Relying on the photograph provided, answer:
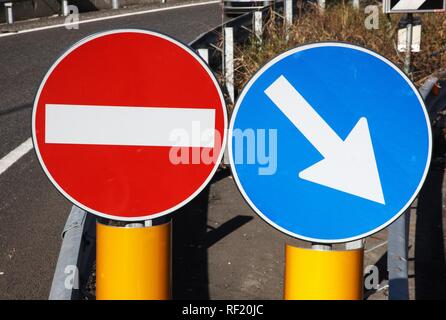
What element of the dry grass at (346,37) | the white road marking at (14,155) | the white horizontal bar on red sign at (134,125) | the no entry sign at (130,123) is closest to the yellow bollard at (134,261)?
the no entry sign at (130,123)

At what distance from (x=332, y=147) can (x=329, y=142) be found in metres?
0.02

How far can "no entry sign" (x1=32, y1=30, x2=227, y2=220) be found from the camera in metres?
2.70

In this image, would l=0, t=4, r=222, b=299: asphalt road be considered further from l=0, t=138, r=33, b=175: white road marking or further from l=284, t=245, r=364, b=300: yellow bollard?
l=284, t=245, r=364, b=300: yellow bollard

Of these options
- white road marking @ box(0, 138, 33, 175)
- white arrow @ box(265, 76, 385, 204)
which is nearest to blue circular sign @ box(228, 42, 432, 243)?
white arrow @ box(265, 76, 385, 204)

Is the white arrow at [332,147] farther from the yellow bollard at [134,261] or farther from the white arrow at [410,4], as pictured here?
the white arrow at [410,4]

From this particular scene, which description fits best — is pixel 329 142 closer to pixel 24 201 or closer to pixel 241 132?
pixel 241 132

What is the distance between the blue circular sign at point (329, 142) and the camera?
2.72 meters

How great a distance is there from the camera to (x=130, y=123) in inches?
106

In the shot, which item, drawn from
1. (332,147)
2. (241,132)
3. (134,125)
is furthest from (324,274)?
(134,125)

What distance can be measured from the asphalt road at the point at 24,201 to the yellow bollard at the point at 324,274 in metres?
1.00

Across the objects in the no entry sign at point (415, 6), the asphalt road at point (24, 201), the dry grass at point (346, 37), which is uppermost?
the no entry sign at point (415, 6)

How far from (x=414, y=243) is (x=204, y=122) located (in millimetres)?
4362

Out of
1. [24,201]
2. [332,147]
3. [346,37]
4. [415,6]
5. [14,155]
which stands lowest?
[24,201]
